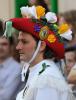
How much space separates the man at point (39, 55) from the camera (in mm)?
4352

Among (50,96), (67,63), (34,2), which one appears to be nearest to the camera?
(50,96)

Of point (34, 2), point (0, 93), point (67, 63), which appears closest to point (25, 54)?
point (67, 63)

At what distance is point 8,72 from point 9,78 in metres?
0.07

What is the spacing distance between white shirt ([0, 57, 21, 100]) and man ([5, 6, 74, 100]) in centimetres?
100

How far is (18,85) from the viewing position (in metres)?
5.73

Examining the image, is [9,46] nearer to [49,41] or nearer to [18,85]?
[18,85]

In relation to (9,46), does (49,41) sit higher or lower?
higher

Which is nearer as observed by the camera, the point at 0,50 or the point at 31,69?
the point at 31,69

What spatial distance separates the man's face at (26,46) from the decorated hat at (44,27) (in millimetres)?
46

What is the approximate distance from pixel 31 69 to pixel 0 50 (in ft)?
4.54

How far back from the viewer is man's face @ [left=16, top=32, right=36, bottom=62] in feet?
14.9

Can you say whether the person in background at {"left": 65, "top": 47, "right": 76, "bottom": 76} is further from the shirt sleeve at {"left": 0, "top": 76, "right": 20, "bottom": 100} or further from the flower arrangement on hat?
the shirt sleeve at {"left": 0, "top": 76, "right": 20, "bottom": 100}

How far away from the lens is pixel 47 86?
14.2 ft

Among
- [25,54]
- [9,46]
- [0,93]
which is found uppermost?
[25,54]
